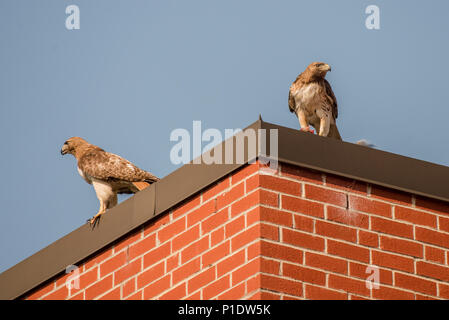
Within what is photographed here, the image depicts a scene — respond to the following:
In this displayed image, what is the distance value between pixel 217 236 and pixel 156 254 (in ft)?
2.25

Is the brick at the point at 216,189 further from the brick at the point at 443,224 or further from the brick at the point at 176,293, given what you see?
the brick at the point at 443,224

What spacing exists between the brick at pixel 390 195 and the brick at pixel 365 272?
0.59 meters

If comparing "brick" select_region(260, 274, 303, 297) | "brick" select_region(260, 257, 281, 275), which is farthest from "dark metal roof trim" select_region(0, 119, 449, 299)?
"brick" select_region(260, 274, 303, 297)

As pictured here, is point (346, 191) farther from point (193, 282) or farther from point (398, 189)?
point (193, 282)

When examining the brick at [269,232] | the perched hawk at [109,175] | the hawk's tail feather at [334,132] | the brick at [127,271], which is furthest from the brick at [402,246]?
the hawk's tail feather at [334,132]

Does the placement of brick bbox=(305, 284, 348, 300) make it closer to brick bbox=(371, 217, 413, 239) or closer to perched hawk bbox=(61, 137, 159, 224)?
brick bbox=(371, 217, 413, 239)

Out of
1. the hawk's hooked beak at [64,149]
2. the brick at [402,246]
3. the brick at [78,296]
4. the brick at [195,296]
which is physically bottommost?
the brick at [195,296]

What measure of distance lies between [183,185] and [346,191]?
4.14 feet

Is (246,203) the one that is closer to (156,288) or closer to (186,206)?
(186,206)

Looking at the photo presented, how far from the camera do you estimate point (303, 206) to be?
24.2 feet

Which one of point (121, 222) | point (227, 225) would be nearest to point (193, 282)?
point (227, 225)

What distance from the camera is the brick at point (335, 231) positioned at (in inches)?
290

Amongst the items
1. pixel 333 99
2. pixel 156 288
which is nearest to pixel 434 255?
pixel 156 288
